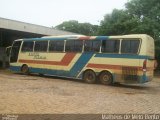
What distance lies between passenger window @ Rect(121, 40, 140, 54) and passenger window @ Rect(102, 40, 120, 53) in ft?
1.29

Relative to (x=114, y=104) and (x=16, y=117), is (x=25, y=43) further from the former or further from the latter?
(x=16, y=117)

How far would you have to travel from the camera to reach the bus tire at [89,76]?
19.3 m

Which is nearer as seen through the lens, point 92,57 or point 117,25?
point 92,57

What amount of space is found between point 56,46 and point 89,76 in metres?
3.39

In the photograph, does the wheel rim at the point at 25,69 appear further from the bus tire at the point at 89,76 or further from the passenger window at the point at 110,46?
the passenger window at the point at 110,46

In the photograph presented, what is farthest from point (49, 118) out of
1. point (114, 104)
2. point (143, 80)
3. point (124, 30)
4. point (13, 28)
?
point (124, 30)

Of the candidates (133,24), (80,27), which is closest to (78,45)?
(133,24)

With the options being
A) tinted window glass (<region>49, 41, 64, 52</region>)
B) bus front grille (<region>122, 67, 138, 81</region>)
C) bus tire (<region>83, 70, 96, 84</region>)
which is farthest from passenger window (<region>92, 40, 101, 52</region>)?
tinted window glass (<region>49, 41, 64, 52</region>)

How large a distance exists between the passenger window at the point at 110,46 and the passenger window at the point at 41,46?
502 cm

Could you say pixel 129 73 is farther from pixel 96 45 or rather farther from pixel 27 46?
pixel 27 46

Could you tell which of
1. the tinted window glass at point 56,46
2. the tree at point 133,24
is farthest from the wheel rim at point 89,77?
the tree at point 133,24

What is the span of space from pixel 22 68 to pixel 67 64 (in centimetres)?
475

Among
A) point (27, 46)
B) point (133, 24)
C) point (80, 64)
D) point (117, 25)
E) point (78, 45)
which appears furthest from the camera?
point (117, 25)

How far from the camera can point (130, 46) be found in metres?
17.5
